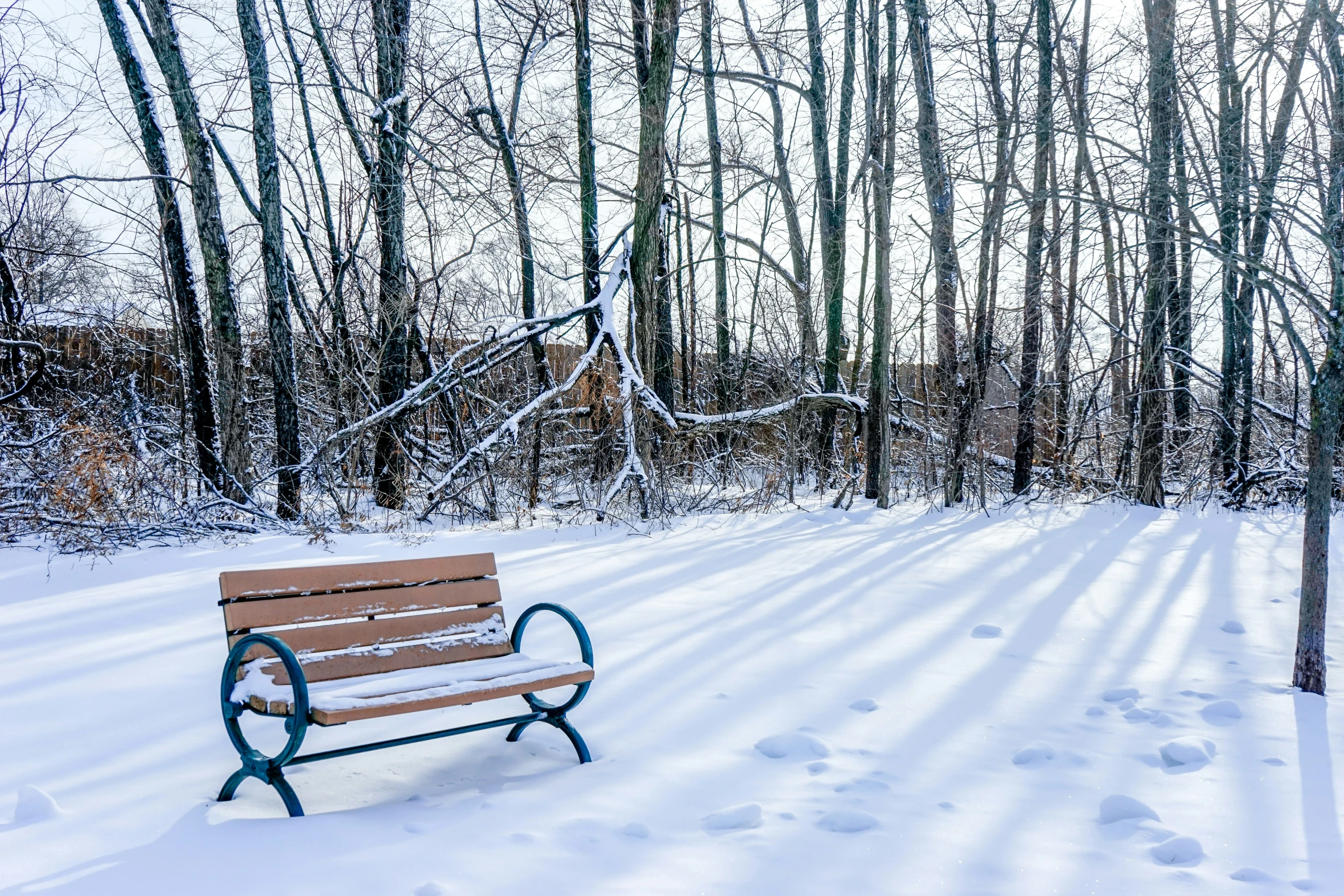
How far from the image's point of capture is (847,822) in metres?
2.94

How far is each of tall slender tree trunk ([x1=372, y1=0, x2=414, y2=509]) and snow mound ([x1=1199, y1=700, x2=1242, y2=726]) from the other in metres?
8.16

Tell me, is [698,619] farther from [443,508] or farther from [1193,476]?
[1193,476]

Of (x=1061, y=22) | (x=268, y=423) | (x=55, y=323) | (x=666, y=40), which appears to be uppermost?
(x=1061, y=22)

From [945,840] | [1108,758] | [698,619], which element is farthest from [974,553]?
[945,840]

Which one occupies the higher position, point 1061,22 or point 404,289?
point 1061,22

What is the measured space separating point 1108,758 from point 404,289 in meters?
9.13

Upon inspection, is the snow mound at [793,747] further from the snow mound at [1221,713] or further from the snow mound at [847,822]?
the snow mound at [1221,713]

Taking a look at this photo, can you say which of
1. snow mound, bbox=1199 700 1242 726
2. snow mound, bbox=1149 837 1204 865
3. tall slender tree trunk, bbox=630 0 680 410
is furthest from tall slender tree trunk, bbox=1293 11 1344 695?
tall slender tree trunk, bbox=630 0 680 410

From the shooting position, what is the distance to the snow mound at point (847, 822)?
9.52 ft

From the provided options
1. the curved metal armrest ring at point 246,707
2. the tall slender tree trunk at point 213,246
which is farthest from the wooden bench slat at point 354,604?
the tall slender tree trunk at point 213,246

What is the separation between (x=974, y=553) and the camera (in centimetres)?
796

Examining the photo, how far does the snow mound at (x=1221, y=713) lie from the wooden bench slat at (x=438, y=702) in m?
2.73

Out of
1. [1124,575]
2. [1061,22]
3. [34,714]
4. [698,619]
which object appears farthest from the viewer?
[1061,22]

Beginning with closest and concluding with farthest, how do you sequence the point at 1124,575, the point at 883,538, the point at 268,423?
the point at 1124,575 → the point at 883,538 → the point at 268,423
